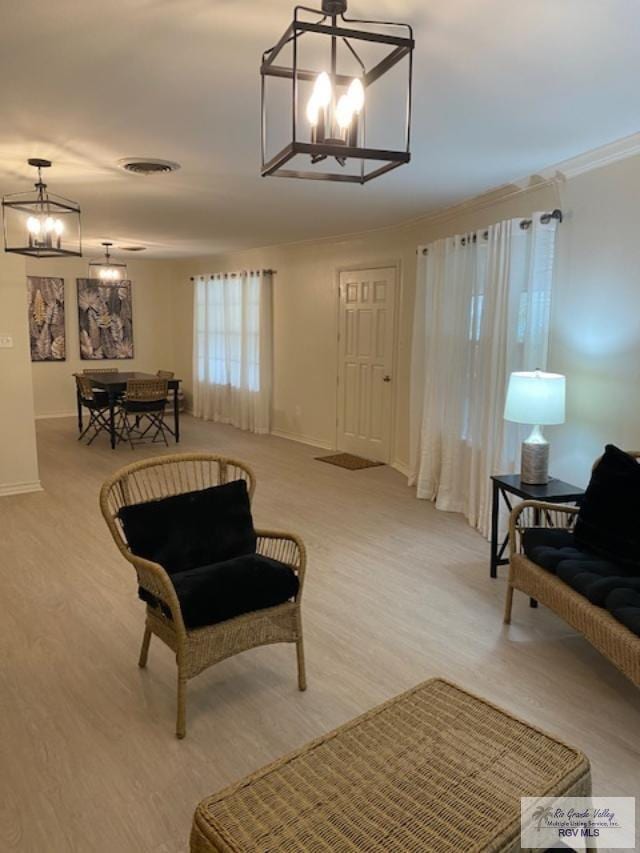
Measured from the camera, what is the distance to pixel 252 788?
1.48m

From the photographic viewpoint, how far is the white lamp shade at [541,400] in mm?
3328

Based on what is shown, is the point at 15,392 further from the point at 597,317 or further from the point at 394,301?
the point at 597,317

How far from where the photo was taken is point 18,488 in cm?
544

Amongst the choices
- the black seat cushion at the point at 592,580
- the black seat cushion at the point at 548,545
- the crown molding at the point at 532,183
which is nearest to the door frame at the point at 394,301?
the crown molding at the point at 532,183

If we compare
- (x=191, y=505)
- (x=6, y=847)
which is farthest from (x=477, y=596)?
(x=6, y=847)

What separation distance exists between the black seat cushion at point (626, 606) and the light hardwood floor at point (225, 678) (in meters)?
0.41

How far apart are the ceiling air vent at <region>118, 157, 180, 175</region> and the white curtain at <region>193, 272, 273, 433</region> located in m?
4.22

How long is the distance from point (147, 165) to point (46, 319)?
617cm

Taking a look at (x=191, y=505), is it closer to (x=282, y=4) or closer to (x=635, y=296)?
(x=282, y=4)

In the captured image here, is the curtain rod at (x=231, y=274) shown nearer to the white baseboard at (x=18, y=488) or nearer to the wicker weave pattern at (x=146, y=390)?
the wicker weave pattern at (x=146, y=390)

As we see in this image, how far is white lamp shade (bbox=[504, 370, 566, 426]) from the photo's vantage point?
3.33 meters

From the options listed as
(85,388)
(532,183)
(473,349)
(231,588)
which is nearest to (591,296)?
(532,183)

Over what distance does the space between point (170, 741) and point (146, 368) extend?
8.58 meters

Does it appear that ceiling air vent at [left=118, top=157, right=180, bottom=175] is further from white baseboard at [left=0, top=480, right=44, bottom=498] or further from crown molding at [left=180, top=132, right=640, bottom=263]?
white baseboard at [left=0, top=480, right=44, bottom=498]
